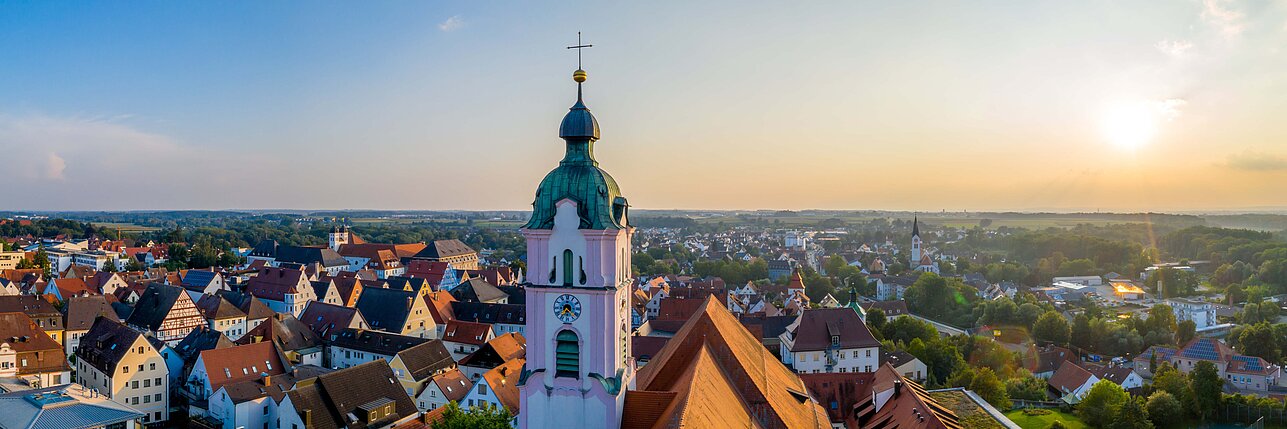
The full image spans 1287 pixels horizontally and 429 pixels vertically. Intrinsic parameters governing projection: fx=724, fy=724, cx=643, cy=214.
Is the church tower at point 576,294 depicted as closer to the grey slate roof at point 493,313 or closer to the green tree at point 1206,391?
the green tree at point 1206,391

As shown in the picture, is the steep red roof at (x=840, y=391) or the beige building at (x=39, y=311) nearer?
the steep red roof at (x=840, y=391)

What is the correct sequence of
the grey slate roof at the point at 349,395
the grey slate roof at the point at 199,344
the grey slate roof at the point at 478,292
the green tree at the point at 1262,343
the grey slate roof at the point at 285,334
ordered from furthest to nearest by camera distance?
the grey slate roof at the point at 478,292
the green tree at the point at 1262,343
the grey slate roof at the point at 285,334
the grey slate roof at the point at 199,344
the grey slate roof at the point at 349,395

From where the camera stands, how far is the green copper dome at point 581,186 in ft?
54.9

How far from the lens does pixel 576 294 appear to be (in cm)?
1680

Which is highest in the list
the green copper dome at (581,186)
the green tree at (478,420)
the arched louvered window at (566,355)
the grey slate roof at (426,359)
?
the green copper dome at (581,186)

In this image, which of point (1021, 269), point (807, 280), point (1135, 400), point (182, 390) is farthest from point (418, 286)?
point (1021, 269)

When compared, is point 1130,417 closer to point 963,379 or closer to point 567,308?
point 963,379

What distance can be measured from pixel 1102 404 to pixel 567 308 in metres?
37.8

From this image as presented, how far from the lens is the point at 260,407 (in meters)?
38.0

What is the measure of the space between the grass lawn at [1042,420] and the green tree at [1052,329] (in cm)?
2951

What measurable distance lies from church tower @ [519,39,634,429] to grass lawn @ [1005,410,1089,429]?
33283 mm

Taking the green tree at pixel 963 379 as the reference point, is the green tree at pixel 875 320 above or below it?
above

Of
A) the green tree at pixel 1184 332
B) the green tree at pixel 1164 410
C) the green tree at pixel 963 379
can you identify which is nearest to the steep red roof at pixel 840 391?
the green tree at pixel 963 379

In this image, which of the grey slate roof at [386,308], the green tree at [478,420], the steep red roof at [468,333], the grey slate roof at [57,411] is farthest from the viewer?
the grey slate roof at [386,308]
